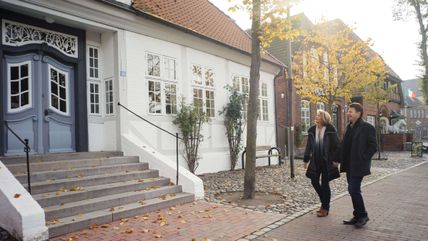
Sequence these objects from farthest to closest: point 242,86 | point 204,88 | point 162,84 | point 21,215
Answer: point 242,86 < point 204,88 < point 162,84 < point 21,215

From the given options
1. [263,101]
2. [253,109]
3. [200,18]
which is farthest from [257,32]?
[263,101]

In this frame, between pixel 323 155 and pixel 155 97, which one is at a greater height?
pixel 155 97

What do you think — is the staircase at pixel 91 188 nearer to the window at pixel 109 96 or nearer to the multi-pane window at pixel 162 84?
the window at pixel 109 96

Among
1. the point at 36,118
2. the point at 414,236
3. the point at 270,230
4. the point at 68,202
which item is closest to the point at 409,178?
the point at 414,236

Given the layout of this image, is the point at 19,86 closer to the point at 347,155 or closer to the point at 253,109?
the point at 253,109

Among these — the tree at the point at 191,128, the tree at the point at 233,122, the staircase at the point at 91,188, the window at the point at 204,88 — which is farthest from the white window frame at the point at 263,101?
the staircase at the point at 91,188

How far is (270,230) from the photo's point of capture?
5258 millimetres

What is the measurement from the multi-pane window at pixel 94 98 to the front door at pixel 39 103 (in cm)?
51

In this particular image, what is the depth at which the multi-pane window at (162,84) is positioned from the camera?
9.84 metres

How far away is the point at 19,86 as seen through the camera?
7.50 metres

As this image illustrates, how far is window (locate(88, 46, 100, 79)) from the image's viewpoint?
29.3ft

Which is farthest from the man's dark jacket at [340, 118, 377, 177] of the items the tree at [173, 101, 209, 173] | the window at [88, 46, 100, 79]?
the window at [88, 46, 100, 79]

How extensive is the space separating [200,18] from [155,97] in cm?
446

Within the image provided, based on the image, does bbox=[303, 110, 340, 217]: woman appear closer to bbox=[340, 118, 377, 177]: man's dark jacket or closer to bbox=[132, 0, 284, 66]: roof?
bbox=[340, 118, 377, 177]: man's dark jacket
